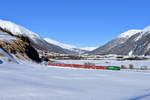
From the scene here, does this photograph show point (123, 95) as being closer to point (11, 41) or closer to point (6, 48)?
point (6, 48)

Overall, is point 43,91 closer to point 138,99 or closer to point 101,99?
point 101,99

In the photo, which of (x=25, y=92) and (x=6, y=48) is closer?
(x=25, y=92)

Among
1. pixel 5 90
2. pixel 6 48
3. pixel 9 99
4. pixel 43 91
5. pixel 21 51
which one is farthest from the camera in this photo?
pixel 21 51

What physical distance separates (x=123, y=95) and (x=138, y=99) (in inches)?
35.1

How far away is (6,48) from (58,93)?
50238mm

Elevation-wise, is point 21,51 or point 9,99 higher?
point 21,51

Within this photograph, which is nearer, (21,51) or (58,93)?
(58,93)

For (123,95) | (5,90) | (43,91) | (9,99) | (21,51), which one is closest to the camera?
(9,99)

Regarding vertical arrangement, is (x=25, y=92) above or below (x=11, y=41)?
below

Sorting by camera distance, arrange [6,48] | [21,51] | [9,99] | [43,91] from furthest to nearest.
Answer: [21,51], [6,48], [43,91], [9,99]

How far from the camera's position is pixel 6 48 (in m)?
56.9

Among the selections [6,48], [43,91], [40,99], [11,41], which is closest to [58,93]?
[43,91]

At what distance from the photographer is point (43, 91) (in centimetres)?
1043

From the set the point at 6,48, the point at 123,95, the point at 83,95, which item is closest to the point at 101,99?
the point at 83,95
